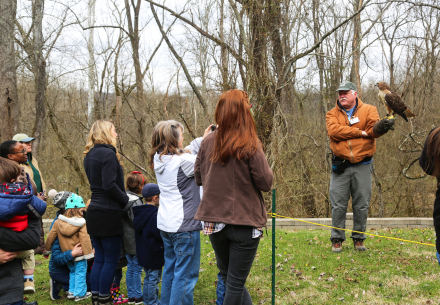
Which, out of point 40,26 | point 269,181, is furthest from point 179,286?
point 40,26

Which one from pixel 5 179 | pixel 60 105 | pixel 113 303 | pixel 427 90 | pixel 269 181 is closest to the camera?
pixel 269 181

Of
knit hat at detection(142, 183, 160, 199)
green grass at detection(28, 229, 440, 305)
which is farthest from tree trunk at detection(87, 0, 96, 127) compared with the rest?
knit hat at detection(142, 183, 160, 199)

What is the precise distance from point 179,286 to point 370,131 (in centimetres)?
327

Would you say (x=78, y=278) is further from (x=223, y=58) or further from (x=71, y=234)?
(x=223, y=58)

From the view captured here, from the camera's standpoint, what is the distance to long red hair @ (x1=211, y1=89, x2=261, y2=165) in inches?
101

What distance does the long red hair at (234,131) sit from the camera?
8.41ft

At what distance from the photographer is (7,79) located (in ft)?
23.2

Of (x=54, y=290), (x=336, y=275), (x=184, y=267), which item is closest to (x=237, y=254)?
(x=184, y=267)

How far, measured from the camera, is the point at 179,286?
307cm

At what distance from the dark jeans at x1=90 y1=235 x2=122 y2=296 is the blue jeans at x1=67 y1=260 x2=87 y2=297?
0.58 metres

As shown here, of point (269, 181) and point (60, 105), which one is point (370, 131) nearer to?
point (269, 181)

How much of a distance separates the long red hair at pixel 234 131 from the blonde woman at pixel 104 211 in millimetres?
1401

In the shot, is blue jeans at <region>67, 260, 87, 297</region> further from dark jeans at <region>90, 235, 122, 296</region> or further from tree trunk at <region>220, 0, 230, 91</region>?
tree trunk at <region>220, 0, 230, 91</region>

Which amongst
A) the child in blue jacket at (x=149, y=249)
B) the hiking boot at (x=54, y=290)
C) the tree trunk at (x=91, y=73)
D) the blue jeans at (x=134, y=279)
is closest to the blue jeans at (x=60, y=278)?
the hiking boot at (x=54, y=290)
